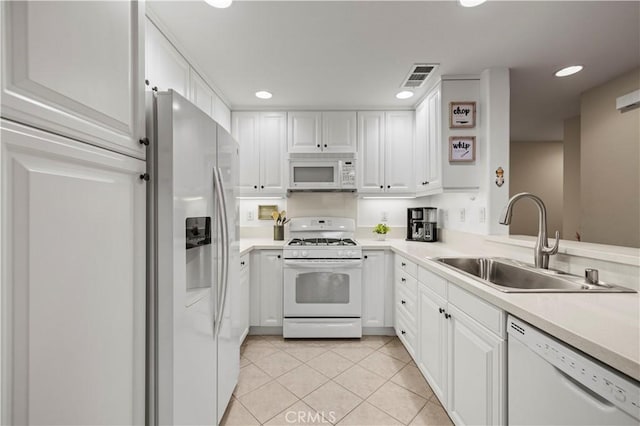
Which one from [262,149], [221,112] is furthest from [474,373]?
[221,112]

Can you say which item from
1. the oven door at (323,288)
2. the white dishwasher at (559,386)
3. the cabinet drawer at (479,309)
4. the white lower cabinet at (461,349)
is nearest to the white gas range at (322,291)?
the oven door at (323,288)

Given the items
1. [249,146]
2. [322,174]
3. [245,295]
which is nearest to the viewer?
[245,295]

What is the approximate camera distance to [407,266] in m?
2.31

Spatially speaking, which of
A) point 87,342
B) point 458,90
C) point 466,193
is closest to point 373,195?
point 466,193

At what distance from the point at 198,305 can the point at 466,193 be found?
7.75ft

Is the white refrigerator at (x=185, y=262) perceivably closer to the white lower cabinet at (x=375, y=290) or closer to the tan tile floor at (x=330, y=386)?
the tan tile floor at (x=330, y=386)

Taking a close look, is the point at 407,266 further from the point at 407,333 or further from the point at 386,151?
the point at 386,151

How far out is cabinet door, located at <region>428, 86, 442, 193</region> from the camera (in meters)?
2.43

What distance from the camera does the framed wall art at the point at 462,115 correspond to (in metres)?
2.37

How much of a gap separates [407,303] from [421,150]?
1540mm

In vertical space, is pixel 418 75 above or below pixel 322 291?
above

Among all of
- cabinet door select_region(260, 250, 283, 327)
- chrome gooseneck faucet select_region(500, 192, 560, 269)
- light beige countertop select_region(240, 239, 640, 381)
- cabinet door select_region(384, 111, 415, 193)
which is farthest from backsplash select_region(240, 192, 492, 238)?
light beige countertop select_region(240, 239, 640, 381)

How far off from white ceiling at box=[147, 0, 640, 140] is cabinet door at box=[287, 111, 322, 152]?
1.17 feet

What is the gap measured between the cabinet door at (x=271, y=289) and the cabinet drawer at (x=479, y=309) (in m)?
1.66
